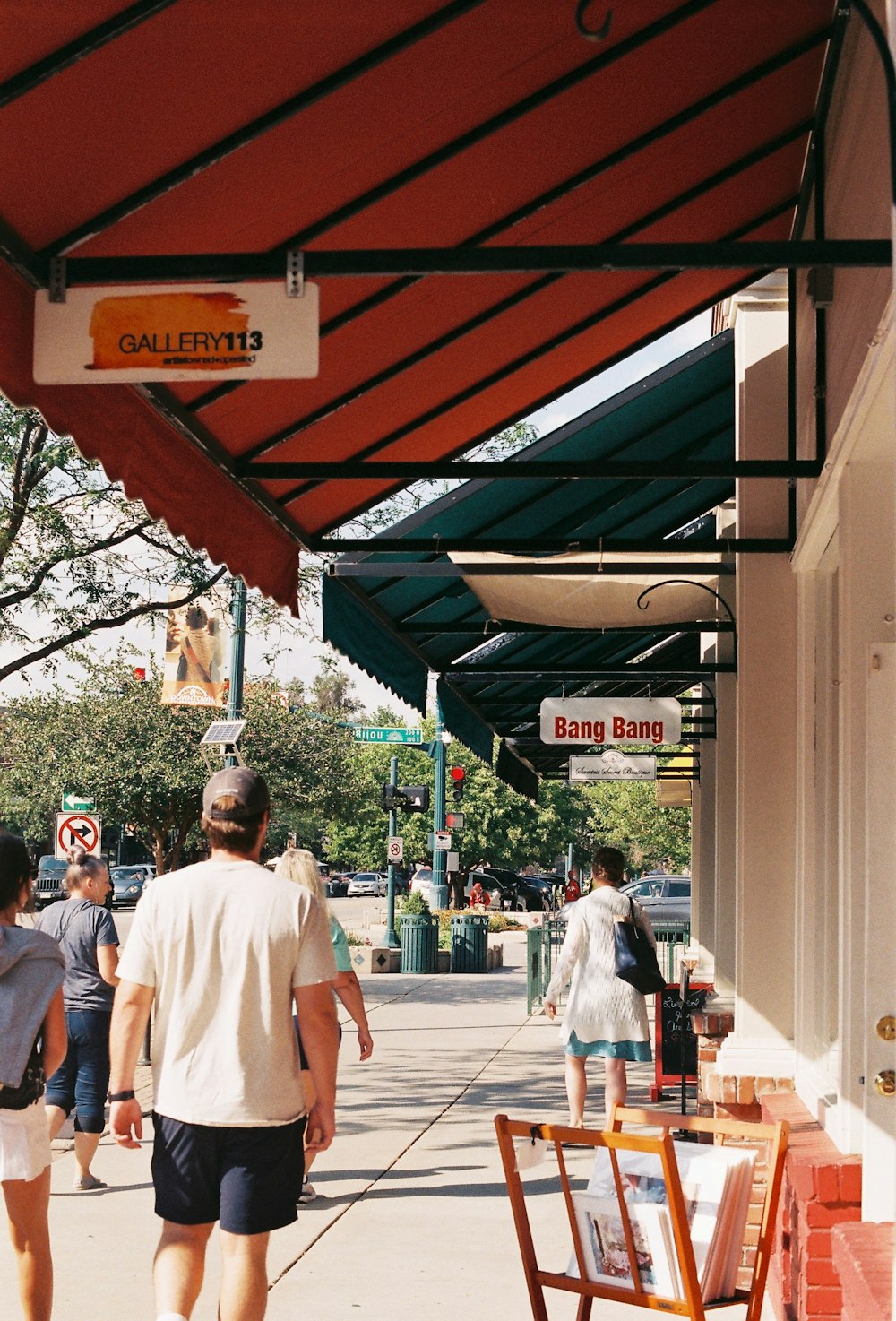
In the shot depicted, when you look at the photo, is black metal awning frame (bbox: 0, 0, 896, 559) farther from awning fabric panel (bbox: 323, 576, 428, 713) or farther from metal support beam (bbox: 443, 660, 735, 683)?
metal support beam (bbox: 443, 660, 735, 683)

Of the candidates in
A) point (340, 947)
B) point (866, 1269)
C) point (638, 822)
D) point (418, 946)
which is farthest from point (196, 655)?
point (638, 822)

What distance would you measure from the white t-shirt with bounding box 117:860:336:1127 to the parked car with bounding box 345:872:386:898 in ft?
223

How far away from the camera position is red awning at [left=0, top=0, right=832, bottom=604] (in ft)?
13.6

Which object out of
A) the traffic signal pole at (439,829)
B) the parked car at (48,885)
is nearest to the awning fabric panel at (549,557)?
the traffic signal pole at (439,829)

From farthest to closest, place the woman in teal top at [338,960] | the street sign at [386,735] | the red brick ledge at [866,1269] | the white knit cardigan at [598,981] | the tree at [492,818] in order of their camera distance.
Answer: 1. the tree at [492,818]
2. the street sign at [386,735]
3. the white knit cardigan at [598,981]
4. the woman in teal top at [338,960]
5. the red brick ledge at [866,1269]

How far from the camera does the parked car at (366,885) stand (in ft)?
238

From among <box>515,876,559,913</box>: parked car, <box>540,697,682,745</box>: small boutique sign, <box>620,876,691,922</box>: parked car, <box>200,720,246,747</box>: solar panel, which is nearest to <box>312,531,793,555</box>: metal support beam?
<box>540,697,682,745</box>: small boutique sign

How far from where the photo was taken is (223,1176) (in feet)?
13.8

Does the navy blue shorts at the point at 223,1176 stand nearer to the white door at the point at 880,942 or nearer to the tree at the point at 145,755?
the white door at the point at 880,942

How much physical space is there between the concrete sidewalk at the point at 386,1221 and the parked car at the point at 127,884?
1532 inches

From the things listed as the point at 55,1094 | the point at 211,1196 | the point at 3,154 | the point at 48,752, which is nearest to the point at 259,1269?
the point at 211,1196

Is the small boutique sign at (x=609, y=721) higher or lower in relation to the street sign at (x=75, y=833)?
higher

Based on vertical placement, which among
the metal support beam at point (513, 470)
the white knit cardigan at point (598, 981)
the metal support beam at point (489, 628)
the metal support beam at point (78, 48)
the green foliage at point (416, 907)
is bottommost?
the green foliage at point (416, 907)

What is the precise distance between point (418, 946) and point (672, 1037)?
14.0 meters
